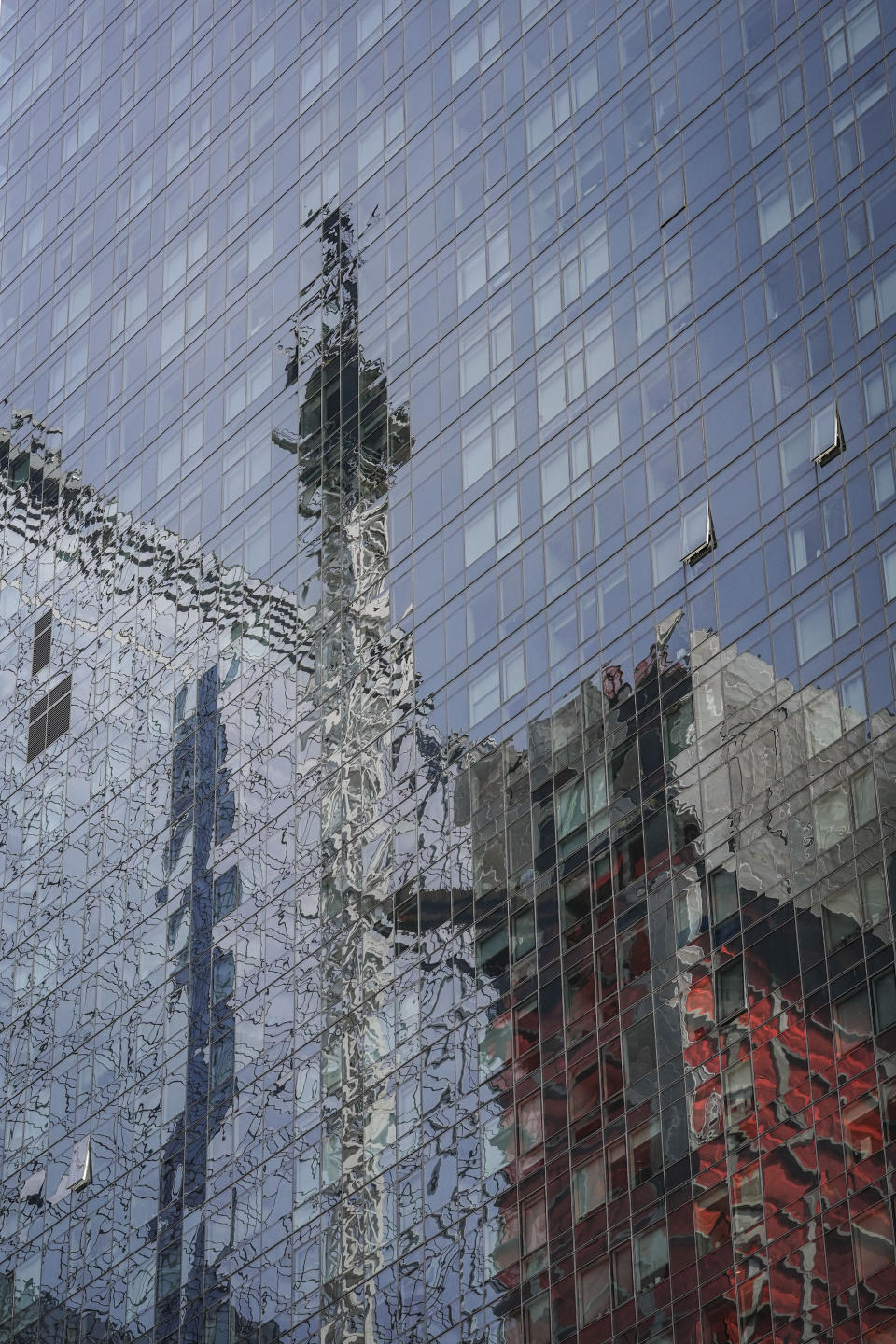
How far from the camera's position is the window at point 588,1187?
2749 inches

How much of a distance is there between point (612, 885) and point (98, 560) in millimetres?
40827

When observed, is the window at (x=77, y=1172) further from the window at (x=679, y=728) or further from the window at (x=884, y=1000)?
the window at (x=884, y=1000)

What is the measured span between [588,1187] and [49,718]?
43690 mm

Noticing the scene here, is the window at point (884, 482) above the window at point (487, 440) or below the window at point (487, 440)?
below

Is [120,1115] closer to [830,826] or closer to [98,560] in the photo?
[98,560]

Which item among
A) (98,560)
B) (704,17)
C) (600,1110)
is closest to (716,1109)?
(600,1110)

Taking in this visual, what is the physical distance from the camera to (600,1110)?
70625 mm

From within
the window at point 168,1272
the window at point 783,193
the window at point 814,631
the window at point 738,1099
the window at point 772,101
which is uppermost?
the window at point 772,101

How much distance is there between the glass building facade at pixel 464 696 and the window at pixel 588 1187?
0.31m

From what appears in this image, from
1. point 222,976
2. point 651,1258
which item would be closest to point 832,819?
point 651,1258

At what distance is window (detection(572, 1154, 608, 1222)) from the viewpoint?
69.8 metres

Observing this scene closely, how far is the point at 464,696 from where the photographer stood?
82688 mm

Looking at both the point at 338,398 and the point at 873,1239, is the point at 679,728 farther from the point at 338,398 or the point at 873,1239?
the point at 338,398

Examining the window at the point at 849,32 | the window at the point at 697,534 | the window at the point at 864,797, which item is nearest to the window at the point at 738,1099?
the window at the point at 864,797
